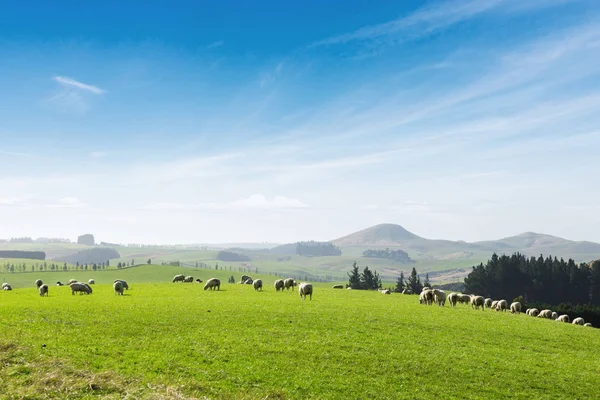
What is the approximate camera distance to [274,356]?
23969mm

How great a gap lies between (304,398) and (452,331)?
1869 centimetres

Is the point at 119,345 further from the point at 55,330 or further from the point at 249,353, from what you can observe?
the point at 249,353

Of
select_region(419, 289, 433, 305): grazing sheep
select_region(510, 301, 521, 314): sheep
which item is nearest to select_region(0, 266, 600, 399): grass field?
select_region(419, 289, 433, 305): grazing sheep

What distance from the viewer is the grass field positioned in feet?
63.0

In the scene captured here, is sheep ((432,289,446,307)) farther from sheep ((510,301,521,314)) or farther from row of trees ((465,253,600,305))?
row of trees ((465,253,600,305))

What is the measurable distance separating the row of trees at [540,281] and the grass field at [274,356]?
Answer: 138544mm

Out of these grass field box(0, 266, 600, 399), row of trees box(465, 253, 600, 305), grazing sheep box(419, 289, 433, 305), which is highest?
grass field box(0, 266, 600, 399)

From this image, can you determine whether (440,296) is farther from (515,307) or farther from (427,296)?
(515,307)

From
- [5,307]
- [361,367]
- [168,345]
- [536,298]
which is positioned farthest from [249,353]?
[536,298]

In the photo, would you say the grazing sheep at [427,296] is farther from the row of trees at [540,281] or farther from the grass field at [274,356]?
the row of trees at [540,281]

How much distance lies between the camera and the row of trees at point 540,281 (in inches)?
6088

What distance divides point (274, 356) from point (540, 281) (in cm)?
16661

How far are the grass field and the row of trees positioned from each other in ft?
455

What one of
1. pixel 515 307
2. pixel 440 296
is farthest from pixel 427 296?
pixel 515 307
